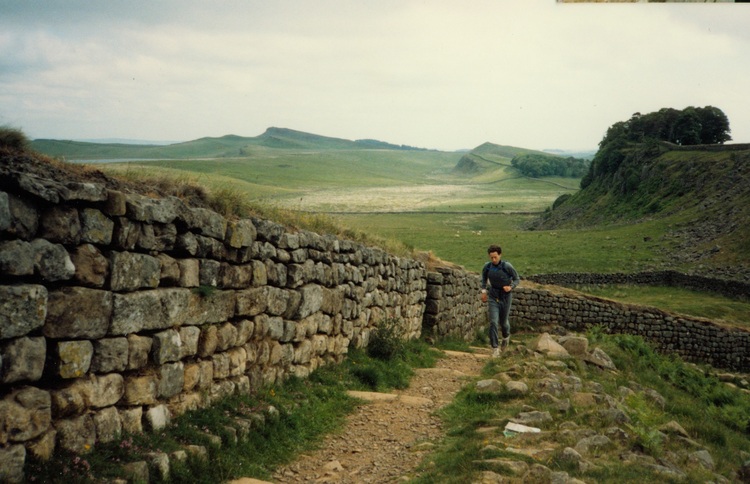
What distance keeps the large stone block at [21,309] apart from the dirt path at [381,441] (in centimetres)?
248

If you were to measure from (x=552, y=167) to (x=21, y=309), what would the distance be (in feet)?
626

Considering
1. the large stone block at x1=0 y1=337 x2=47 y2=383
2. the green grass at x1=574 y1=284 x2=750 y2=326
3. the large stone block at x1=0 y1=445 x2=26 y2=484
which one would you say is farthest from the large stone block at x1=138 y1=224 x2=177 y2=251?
the green grass at x1=574 y1=284 x2=750 y2=326

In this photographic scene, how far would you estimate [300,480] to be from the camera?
6.95 m

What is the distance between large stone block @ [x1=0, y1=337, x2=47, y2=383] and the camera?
183 inches

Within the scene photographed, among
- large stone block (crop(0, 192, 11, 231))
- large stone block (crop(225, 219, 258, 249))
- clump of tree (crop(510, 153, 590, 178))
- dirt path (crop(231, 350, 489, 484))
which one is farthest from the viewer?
clump of tree (crop(510, 153, 590, 178))

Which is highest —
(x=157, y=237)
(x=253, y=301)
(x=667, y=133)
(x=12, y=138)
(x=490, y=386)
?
(x=667, y=133)

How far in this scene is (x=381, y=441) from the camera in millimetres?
8453

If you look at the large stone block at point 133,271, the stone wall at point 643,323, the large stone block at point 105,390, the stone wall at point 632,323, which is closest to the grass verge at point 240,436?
the large stone block at point 105,390

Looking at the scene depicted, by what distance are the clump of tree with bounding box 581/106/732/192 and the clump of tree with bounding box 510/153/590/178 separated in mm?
96511

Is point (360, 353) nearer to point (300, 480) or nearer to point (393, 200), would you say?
point (300, 480)

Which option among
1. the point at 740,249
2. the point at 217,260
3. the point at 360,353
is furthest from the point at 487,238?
the point at 217,260

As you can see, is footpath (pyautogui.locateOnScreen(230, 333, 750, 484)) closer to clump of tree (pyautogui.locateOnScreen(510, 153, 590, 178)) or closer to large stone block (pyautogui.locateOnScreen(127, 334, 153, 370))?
large stone block (pyautogui.locateOnScreen(127, 334, 153, 370))

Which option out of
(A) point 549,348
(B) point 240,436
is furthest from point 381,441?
(A) point 549,348

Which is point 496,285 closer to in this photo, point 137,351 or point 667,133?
point 137,351
